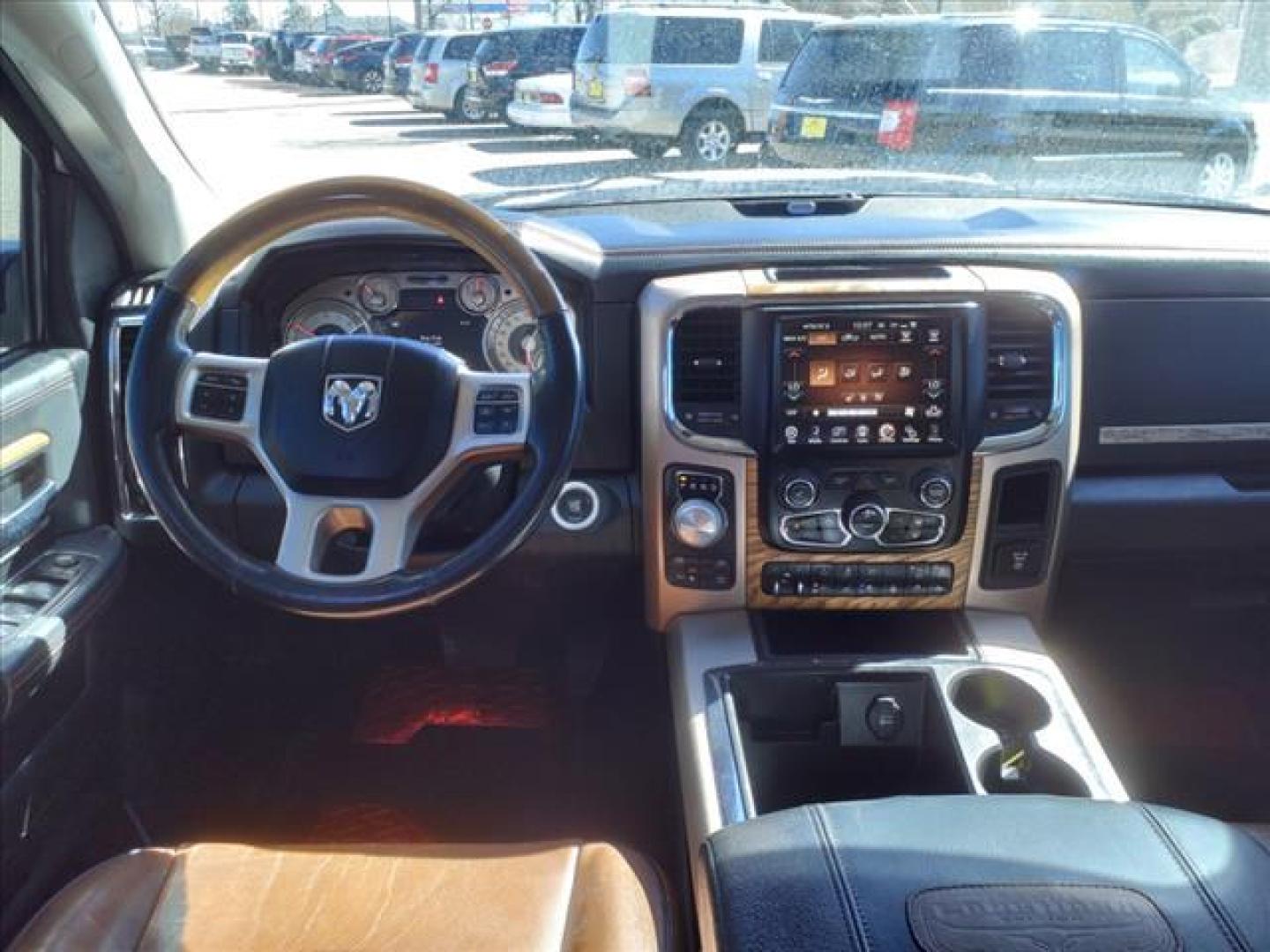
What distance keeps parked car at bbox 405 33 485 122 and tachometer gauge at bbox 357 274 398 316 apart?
0.34m

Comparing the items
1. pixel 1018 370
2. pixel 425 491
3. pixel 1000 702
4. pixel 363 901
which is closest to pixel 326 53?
pixel 425 491

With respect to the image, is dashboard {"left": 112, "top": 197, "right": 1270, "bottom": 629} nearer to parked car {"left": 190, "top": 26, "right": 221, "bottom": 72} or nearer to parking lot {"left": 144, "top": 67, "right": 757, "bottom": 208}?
parking lot {"left": 144, "top": 67, "right": 757, "bottom": 208}

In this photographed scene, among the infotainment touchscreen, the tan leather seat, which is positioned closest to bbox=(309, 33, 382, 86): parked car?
the infotainment touchscreen

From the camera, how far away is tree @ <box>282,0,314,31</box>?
2.31 m

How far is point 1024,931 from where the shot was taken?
143cm

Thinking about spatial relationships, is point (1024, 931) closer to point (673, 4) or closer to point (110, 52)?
point (673, 4)

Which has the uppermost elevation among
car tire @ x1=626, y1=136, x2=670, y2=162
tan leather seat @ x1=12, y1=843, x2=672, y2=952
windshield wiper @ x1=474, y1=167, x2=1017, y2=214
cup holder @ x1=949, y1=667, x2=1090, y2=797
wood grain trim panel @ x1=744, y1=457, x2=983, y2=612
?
car tire @ x1=626, y1=136, x2=670, y2=162

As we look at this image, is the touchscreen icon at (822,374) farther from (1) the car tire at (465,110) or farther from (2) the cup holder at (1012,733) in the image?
(1) the car tire at (465,110)

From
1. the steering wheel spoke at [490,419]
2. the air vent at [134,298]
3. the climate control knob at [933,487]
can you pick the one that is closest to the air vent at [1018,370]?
the climate control knob at [933,487]

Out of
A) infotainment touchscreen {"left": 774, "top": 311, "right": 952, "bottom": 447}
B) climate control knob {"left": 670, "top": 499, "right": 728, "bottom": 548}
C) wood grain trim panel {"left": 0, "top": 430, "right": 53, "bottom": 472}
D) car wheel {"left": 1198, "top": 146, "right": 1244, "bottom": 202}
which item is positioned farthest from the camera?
car wheel {"left": 1198, "top": 146, "right": 1244, "bottom": 202}

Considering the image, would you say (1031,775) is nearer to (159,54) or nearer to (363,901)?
(363,901)

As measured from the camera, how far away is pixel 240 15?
2365mm

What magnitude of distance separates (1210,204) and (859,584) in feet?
3.79

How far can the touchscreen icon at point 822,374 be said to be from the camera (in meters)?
2.26
